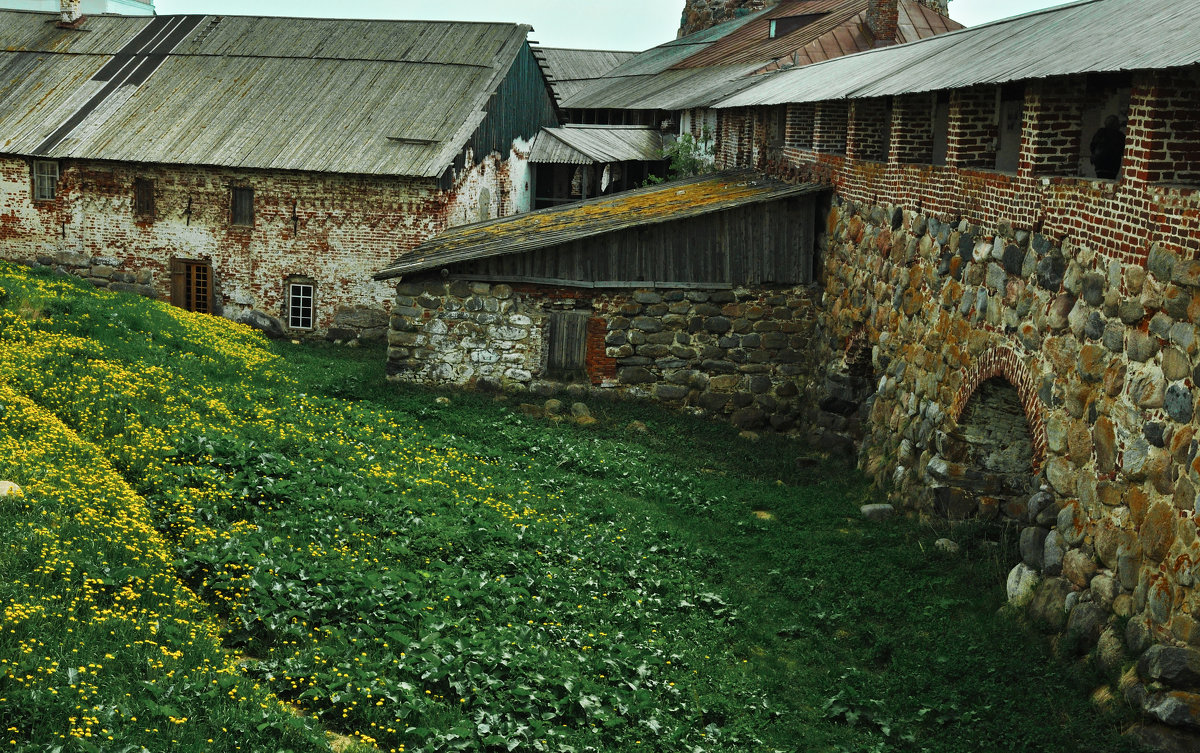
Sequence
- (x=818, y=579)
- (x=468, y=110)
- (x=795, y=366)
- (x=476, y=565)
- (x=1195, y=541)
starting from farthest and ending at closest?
(x=468, y=110), (x=795, y=366), (x=818, y=579), (x=476, y=565), (x=1195, y=541)

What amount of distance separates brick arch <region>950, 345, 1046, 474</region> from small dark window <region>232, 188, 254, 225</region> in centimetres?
1730

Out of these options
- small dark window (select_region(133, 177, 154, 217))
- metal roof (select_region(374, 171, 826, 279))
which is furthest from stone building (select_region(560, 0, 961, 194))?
small dark window (select_region(133, 177, 154, 217))

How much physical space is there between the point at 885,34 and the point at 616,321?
19.8 meters

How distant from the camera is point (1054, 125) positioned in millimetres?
9359

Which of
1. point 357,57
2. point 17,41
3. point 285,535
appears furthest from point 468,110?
point 285,535

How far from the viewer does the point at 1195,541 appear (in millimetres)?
6668

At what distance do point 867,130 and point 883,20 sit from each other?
18927mm

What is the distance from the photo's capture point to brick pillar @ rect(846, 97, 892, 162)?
14.4 meters

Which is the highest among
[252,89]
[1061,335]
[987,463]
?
[252,89]

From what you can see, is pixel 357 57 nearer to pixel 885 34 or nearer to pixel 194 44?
pixel 194 44

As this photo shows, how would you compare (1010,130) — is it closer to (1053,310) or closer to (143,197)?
(1053,310)

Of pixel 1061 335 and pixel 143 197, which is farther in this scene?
pixel 143 197

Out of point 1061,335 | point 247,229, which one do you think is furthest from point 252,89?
point 1061,335

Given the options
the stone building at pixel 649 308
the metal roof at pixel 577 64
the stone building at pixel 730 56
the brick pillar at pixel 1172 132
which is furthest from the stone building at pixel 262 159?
the metal roof at pixel 577 64
